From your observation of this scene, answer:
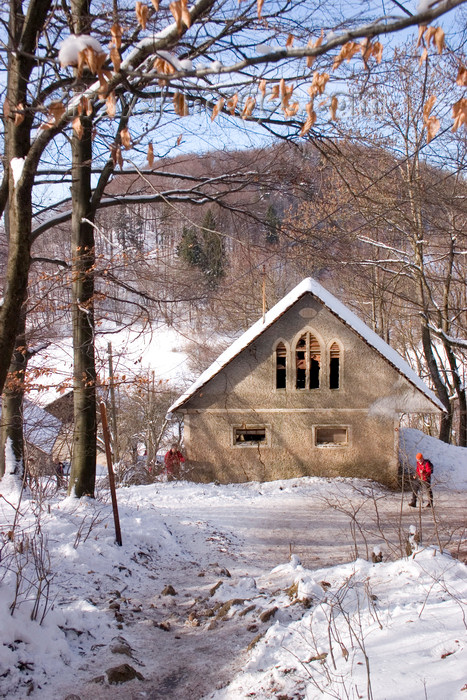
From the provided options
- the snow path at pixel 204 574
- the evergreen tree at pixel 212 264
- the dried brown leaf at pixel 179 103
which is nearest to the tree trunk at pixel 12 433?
the snow path at pixel 204 574

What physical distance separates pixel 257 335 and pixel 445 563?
11.0m

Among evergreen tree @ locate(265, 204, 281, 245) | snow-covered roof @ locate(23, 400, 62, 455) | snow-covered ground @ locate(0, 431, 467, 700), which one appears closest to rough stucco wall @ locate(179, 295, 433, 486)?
snow-covered roof @ locate(23, 400, 62, 455)

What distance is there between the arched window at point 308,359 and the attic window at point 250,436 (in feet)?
5.96

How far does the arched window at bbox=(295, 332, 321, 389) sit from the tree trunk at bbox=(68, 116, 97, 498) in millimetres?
8593

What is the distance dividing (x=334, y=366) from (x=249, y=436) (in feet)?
11.2

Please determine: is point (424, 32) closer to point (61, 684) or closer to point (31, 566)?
point (61, 684)

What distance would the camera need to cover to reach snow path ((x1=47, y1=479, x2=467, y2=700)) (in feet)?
13.9

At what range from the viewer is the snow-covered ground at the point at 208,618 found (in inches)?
144

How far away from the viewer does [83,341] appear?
8812 mm

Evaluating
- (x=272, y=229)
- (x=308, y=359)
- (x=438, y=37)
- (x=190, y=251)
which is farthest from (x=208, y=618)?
(x=308, y=359)

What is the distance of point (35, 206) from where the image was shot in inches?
422

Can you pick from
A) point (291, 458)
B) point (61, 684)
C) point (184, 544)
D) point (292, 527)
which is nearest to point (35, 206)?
point (184, 544)

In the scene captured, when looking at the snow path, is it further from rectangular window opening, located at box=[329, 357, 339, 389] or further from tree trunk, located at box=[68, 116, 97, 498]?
rectangular window opening, located at box=[329, 357, 339, 389]

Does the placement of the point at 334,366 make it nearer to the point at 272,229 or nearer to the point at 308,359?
the point at 308,359
